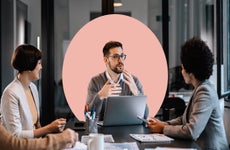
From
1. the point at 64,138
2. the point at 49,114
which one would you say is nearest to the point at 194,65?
the point at 64,138

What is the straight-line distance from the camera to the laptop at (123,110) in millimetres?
2410

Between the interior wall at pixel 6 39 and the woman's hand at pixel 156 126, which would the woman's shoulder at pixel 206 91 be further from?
the interior wall at pixel 6 39

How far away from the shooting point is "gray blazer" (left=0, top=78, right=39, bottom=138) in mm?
2232

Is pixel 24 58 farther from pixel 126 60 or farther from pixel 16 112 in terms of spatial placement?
pixel 126 60

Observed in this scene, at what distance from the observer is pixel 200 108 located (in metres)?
2.02

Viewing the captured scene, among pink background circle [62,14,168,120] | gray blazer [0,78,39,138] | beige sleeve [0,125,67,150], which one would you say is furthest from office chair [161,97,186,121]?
beige sleeve [0,125,67,150]

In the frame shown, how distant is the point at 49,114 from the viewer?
4.28 m

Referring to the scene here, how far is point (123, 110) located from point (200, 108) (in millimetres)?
636

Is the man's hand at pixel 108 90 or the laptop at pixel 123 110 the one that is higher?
the man's hand at pixel 108 90

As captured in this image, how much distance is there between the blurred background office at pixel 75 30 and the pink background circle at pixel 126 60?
0.31 metres

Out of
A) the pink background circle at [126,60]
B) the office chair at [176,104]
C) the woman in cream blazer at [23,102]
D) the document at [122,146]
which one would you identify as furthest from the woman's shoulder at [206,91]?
the pink background circle at [126,60]

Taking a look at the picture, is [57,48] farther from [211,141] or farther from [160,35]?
[211,141]

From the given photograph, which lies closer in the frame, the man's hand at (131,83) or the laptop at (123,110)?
the laptop at (123,110)

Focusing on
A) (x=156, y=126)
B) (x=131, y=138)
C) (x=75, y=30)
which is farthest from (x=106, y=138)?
(x=75, y=30)
